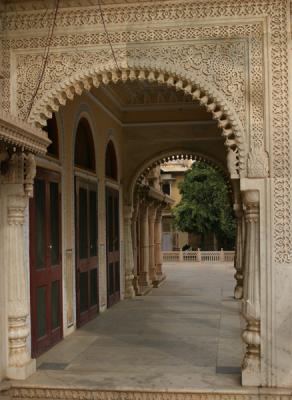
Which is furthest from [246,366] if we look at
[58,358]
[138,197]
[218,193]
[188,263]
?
[218,193]

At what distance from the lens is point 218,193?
93.0 feet

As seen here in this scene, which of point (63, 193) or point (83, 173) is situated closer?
point (63, 193)

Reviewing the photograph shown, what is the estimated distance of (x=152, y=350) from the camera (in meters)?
7.15

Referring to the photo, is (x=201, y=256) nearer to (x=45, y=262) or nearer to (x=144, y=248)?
(x=144, y=248)

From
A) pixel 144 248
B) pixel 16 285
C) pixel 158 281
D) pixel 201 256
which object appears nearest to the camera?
pixel 16 285

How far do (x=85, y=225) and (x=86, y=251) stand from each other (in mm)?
423

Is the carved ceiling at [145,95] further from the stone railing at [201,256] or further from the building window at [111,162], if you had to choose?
the stone railing at [201,256]

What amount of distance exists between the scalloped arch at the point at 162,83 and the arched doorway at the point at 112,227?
518cm

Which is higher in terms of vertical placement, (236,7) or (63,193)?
(236,7)

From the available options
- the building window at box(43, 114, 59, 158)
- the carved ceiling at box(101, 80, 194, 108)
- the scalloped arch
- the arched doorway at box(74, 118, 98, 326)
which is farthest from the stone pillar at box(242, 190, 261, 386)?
the carved ceiling at box(101, 80, 194, 108)

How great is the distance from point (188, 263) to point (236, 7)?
20.9 meters

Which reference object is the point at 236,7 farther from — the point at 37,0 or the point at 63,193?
the point at 63,193

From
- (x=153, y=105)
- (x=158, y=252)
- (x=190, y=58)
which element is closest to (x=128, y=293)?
(x=153, y=105)

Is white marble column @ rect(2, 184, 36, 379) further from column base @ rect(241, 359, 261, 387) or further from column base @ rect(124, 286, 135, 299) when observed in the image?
column base @ rect(124, 286, 135, 299)
